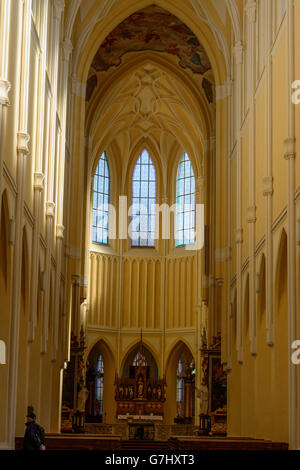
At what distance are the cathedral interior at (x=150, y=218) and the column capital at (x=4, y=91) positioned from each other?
0.13ft

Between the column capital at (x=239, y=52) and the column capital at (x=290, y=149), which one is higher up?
the column capital at (x=239, y=52)

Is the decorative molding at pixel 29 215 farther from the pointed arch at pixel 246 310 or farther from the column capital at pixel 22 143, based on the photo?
the pointed arch at pixel 246 310

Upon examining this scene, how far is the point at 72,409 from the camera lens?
30.9 metres

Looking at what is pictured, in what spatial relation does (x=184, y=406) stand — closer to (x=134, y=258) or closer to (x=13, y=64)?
(x=134, y=258)

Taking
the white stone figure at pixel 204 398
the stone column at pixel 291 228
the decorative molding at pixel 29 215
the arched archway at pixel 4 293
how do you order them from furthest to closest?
the white stone figure at pixel 204 398 → the decorative molding at pixel 29 215 → the stone column at pixel 291 228 → the arched archway at pixel 4 293

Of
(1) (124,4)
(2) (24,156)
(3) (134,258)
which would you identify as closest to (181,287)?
(3) (134,258)

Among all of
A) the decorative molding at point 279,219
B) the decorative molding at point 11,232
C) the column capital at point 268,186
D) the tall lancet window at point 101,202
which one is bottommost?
the decorative molding at point 11,232

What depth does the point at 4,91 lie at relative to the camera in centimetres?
1378

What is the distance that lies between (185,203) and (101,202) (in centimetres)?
433

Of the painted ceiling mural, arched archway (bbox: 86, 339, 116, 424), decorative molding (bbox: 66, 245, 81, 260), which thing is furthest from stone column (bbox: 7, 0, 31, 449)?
arched archway (bbox: 86, 339, 116, 424)

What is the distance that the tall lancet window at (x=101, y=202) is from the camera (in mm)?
42500

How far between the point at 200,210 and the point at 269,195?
22.5m


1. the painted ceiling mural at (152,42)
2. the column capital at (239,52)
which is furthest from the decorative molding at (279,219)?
the painted ceiling mural at (152,42)

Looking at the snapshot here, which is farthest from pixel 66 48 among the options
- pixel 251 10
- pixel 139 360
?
pixel 139 360
